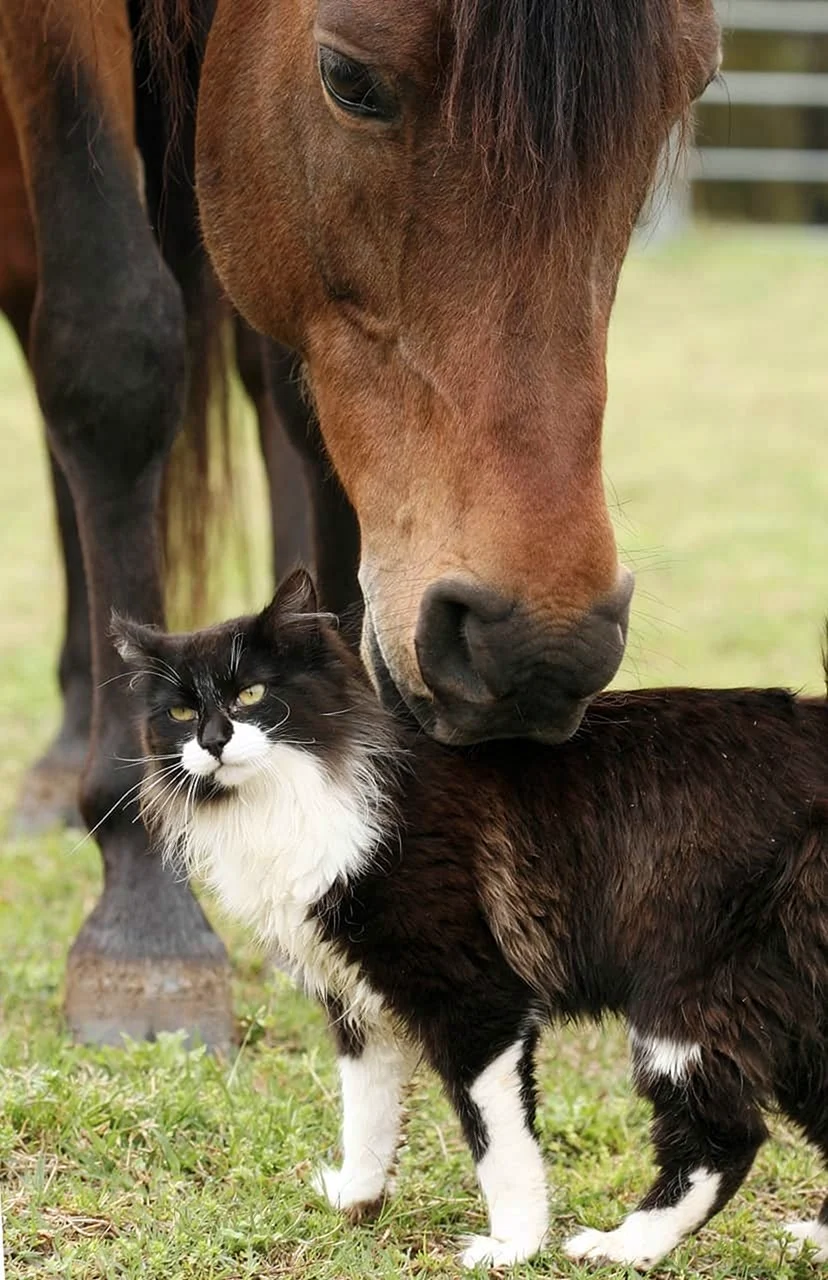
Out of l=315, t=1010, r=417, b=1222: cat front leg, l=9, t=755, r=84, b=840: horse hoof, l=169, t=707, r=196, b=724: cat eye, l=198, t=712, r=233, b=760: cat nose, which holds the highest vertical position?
l=198, t=712, r=233, b=760: cat nose

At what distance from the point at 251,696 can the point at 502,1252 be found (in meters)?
0.89

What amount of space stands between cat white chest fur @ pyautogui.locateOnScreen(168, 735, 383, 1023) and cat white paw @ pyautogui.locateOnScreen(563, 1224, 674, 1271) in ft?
1.49

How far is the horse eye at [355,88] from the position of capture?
269 centimetres

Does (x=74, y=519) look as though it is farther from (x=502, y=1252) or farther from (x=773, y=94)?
(x=773, y=94)

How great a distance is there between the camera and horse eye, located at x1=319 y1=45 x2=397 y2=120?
8.83ft

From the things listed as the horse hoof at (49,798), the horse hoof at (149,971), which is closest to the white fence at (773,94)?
the horse hoof at (49,798)

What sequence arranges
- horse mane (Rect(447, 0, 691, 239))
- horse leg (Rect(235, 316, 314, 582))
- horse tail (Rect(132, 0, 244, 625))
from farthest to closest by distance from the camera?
1. horse leg (Rect(235, 316, 314, 582))
2. horse tail (Rect(132, 0, 244, 625))
3. horse mane (Rect(447, 0, 691, 239))

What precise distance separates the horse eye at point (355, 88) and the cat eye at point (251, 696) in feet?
2.85

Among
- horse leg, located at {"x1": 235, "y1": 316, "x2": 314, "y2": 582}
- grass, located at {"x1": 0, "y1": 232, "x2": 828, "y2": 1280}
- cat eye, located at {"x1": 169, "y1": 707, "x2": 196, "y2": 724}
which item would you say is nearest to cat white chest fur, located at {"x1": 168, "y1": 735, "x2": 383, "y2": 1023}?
cat eye, located at {"x1": 169, "y1": 707, "x2": 196, "y2": 724}

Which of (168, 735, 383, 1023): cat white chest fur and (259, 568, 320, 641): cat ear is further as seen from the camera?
(259, 568, 320, 641): cat ear

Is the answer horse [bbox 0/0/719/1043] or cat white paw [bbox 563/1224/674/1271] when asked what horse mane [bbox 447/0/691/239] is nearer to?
horse [bbox 0/0/719/1043]

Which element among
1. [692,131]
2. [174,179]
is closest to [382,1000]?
[692,131]

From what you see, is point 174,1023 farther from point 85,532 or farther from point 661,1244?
point 661,1244

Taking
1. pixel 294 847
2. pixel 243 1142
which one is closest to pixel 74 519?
pixel 243 1142
